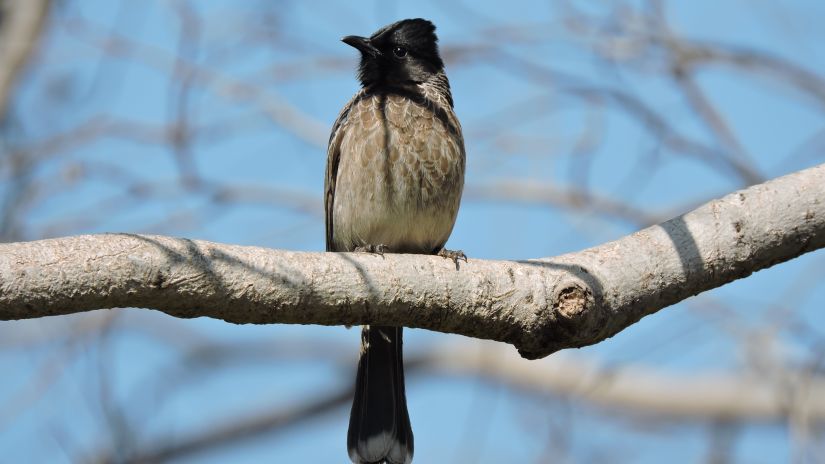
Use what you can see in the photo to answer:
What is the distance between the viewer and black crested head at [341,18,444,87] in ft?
17.1

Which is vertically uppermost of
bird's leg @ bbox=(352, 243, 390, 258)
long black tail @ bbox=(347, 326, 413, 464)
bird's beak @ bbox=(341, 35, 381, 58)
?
bird's beak @ bbox=(341, 35, 381, 58)

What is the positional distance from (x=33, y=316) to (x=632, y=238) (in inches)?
72.5

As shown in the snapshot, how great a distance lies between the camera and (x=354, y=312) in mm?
2963

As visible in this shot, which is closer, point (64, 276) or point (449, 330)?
point (64, 276)

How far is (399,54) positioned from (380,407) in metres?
1.92

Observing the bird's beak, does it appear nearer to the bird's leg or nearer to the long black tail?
the bird's leg

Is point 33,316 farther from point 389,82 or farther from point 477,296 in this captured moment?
point 389,82

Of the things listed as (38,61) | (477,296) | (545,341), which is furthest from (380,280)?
(38,61)

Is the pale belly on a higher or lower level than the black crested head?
lower

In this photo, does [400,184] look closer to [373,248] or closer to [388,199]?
[388,199]

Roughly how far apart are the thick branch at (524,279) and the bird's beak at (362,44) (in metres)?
2.32

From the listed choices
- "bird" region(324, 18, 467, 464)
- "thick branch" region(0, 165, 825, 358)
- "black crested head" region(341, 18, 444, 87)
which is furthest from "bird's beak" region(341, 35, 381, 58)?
"thick branch" region(0, 165, 825, 358)

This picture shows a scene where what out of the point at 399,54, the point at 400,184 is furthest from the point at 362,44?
the point at 400,184

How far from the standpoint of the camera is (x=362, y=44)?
206 inches
